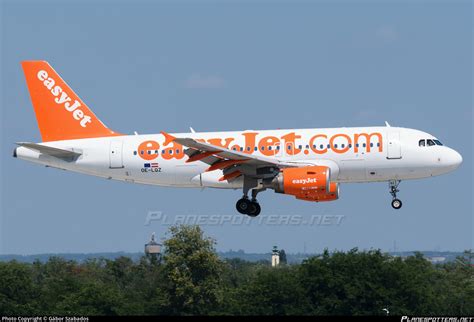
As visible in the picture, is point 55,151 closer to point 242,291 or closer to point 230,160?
point 230,160

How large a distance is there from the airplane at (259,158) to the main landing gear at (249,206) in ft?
0.18

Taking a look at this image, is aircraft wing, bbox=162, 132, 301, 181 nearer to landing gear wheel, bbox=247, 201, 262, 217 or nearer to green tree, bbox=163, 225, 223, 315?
landing gear wheel, bbox=247, 201, 262, 217

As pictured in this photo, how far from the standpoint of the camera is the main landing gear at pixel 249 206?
185 ft

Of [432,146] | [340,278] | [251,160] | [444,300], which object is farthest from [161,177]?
[444,300]

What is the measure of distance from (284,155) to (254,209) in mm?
3450

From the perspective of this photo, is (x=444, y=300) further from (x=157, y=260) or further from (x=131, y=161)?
(x=131, y=161)

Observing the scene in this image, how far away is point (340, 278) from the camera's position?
87.9 m

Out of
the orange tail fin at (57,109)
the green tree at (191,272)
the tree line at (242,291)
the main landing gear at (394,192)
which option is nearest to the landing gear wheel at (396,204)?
the main landing gear at (394,192)

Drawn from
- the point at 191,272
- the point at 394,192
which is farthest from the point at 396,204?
the point at 191,272

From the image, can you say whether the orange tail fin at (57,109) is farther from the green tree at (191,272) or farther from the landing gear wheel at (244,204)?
the green tree at (191,272)

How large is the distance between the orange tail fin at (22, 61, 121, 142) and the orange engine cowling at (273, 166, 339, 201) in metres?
11.3

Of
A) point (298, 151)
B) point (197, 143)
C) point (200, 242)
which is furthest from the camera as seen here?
point (200, 242)

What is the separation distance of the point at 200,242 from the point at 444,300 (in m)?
22.0

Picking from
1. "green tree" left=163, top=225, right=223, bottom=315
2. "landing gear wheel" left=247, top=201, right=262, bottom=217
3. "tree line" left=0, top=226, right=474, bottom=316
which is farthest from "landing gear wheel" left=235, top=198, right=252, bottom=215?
"green tree" left=163, top=225, right=223, bottom=315
